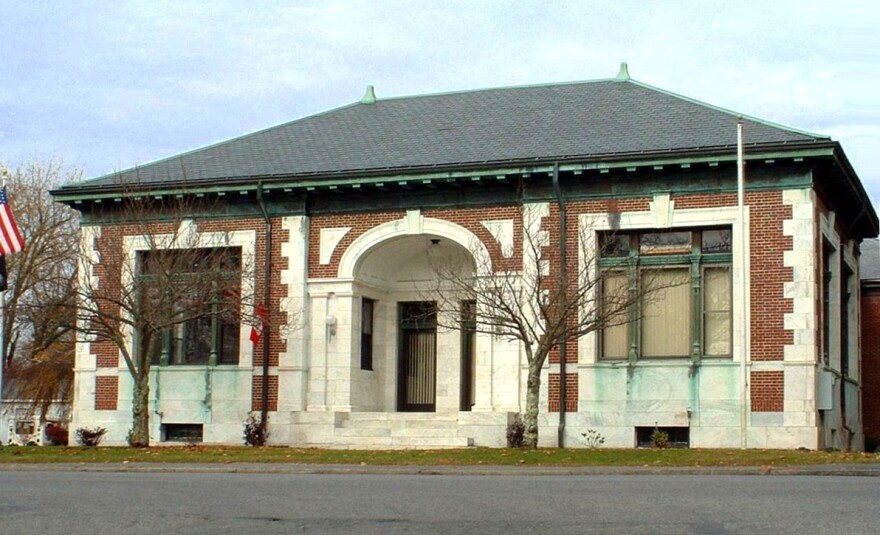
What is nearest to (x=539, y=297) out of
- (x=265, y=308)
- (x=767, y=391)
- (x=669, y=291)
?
(x=669, y=291)

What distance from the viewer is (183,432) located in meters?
32.6

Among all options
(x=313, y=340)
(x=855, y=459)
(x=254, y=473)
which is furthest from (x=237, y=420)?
(x=855, y=459)

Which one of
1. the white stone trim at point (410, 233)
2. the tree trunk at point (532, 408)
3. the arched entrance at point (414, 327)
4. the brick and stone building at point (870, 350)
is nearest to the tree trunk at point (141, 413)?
the arched entrance at point (414, 327)

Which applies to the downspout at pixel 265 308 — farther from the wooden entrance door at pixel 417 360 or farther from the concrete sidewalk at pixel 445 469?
the concrete sidewalk at pixel 445 469

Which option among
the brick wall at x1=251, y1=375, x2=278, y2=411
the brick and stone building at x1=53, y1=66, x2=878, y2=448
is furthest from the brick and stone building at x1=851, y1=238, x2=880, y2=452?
the brick wall at x1=251, y1=375, x2=278, y2=411

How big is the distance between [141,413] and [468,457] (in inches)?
359

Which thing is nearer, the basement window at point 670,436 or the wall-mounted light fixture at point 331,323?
the basement window at point 670,436

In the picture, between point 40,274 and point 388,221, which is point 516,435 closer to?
point 388,221

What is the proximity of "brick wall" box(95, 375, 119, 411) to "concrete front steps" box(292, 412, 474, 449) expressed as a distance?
4.97m

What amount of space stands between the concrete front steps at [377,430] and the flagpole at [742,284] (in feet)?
19.0

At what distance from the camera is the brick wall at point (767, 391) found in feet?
90.9

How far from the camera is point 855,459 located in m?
22.7

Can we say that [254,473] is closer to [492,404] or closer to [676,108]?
[492,404]

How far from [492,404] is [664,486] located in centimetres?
1429
